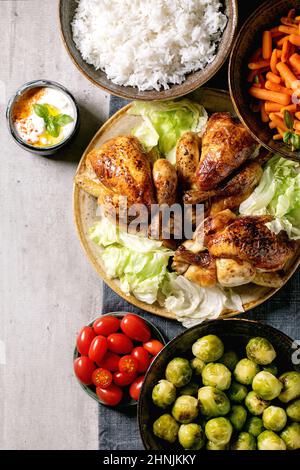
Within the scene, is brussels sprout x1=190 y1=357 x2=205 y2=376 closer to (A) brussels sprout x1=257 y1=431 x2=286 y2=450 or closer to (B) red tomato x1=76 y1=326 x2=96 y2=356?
(A) brussels sprout x1=257 y1=431 x2=286 y2=450

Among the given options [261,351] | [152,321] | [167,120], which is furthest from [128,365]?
[167,120]

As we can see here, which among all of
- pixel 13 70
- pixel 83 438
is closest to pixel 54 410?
pixel 83 438

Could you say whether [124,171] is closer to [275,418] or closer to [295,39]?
[295,39]

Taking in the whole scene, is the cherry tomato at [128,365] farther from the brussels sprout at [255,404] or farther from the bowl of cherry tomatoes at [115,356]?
the brussels sprout at [255,404]

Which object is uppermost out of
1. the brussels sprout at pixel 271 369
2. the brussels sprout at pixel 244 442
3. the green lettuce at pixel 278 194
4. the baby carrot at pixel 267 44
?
the baby carrot at pixel 267 44

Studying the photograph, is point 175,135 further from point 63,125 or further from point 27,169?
point 27,169

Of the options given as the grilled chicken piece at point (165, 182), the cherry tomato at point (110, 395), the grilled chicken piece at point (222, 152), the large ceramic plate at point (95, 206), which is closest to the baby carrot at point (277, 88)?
the grilled chicken piece at point (222, 152)

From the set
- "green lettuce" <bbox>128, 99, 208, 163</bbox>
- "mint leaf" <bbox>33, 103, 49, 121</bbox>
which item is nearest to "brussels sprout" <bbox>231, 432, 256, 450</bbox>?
"green lettuce" <bbox>128, 99, 208, 163</bbox>
